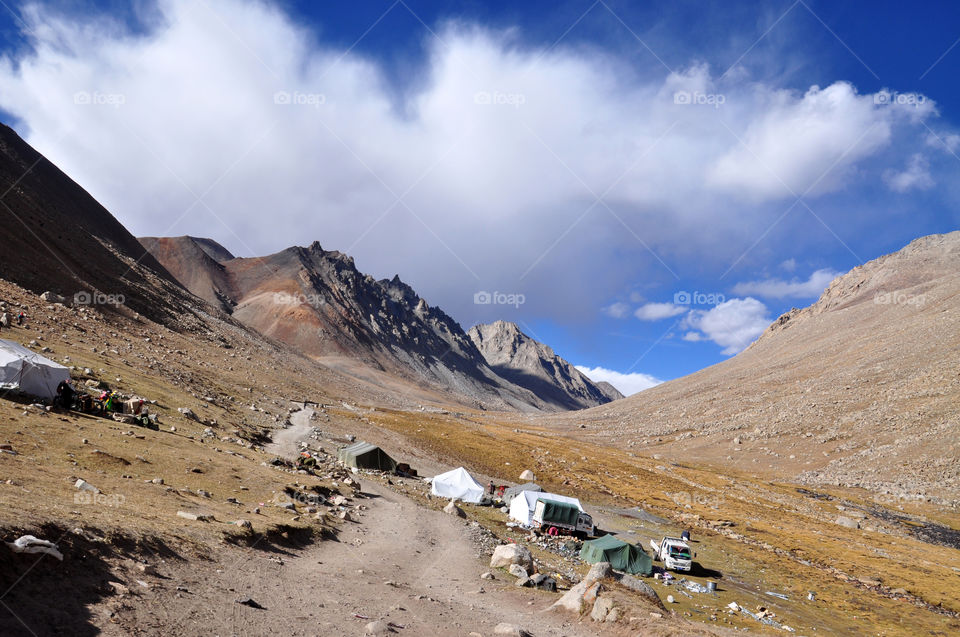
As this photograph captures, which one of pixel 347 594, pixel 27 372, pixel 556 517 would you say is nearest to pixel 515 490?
pixel 556 517

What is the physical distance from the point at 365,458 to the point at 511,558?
2385cm

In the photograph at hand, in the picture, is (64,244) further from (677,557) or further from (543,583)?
(677,557)

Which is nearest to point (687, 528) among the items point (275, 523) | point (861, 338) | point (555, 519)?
point (555, 519)

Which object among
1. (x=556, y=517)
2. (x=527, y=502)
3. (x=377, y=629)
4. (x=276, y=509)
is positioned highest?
(x=527, y=502)

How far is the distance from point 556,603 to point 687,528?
3782cm

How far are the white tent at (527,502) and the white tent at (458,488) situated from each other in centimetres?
332

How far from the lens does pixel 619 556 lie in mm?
32750

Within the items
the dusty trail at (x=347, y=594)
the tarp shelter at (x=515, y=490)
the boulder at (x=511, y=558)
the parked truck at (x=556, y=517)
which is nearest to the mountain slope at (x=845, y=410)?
the tarp shelter at (x=515, y=490)

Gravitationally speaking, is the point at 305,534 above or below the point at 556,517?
below

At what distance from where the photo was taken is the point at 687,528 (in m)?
50.3

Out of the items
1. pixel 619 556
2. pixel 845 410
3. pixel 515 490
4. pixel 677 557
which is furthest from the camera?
pixel 845 410

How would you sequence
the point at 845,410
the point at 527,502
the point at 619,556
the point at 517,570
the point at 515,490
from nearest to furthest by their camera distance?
the point at 517,570 → the point at 619,556 → the point at 527,502 → the point at 515,490 → the point at 845,410

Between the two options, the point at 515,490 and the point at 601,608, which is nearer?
the point at 601,608

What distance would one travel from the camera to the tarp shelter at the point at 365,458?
44.5 metres
